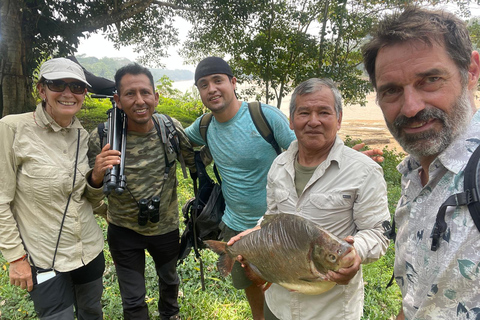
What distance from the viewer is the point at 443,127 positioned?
47.4 inches

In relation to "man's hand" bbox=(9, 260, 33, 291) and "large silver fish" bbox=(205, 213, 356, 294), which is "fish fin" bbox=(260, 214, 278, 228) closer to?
"large silver fish" bbox=(205, 213, 356, 294)

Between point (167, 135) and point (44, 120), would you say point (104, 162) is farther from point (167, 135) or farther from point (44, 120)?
point (167, 135)

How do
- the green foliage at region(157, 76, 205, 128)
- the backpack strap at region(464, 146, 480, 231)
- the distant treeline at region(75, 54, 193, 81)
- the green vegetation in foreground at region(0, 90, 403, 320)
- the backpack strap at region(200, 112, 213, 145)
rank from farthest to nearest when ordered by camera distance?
1. the distant treeline at region(75, 54, 193, 81)
2. the green foliage at region(157, 76, 205, 128)
3. the green vegetation in foreground at region(0, 90, 403, 320)
4. the backpack strap at region(200, 112, 213, 145)
5. the backpack strap at region(464, 146, 480, 231)

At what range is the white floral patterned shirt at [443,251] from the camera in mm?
995

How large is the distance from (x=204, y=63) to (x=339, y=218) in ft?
6.13

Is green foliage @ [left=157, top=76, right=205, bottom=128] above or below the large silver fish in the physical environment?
above

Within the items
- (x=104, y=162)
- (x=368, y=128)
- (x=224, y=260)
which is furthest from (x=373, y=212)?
(x=368, y=128)

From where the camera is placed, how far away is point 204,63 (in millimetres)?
2812

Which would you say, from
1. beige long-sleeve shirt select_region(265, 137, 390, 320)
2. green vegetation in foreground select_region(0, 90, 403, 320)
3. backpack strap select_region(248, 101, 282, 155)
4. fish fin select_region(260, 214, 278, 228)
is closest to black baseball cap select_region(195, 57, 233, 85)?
backpack strap select_region(248, 101, 282, 155)

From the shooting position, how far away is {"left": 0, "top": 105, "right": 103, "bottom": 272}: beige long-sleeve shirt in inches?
85.3

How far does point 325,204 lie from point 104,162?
1659 millimetres

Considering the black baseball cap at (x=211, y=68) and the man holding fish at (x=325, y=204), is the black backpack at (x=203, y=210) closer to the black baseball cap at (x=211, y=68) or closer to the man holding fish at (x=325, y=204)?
the black baseball cap at (x=211, y=68)

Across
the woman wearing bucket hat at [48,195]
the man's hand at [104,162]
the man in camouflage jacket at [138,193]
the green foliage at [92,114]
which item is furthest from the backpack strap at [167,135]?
the green foliage at [92,114]

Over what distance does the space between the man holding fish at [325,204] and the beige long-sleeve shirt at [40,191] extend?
1.35 meters
